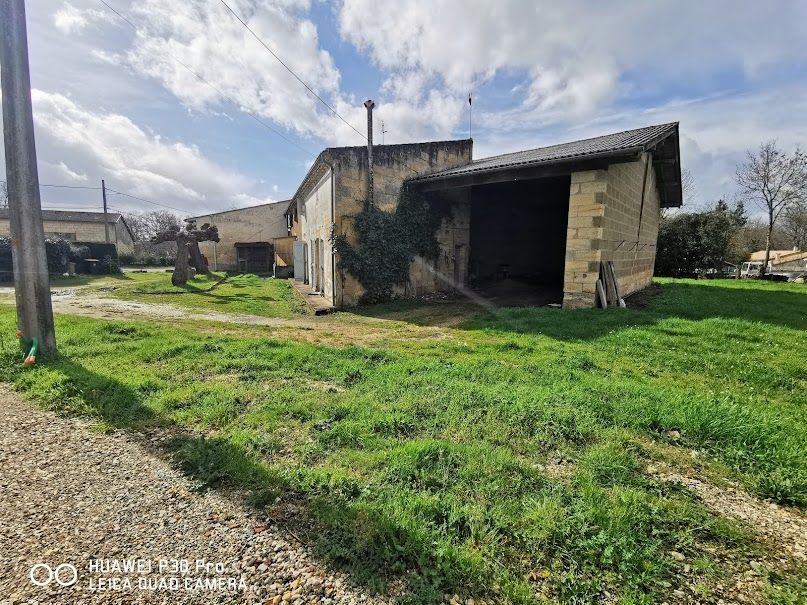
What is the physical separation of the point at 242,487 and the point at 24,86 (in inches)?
235

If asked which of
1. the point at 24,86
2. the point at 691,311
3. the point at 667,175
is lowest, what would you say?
the point at 691,311

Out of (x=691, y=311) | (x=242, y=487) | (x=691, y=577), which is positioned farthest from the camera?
(x=691, y=311)

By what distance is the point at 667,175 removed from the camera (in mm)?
13555

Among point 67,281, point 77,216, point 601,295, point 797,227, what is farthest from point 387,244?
point 797,227

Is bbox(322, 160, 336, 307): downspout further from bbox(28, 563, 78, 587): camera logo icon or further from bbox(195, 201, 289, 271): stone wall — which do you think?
bbox(195, 201, 289, 271): stone wall

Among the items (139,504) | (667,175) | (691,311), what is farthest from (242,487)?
(667,175)

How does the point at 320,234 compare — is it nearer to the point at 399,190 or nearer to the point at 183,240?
the point at 399,190

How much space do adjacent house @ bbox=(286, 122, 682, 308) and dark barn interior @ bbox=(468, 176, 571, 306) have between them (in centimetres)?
5

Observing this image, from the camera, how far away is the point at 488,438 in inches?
119

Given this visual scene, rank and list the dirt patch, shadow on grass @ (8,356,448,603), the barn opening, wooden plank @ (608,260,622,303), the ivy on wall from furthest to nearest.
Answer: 1. the barn opening
2. the ivy on wall
3. wooden plank @ (608,260,622,303)
4. the dirt patch
5. shadow on grass @ (8,356,448,603)

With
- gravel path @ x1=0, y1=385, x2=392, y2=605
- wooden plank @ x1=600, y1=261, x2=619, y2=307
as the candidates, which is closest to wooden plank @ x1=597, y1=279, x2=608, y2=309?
wooden plank @ x1=600, y1=261, x2=619, y2=307

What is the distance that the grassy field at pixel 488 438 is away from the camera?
1855mm

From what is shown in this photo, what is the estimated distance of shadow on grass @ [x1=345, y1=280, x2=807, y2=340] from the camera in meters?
7.03

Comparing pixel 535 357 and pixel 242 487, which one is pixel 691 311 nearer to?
pixel 535 357
